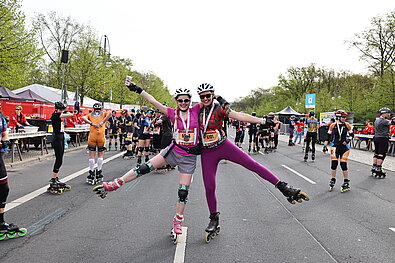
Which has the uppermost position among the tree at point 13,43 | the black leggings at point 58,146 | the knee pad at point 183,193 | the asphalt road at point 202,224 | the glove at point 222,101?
the tree at point 13,43

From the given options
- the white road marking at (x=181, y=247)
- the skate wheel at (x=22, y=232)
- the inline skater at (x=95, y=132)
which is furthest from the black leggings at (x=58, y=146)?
the white road marking at (x=181, y=247)

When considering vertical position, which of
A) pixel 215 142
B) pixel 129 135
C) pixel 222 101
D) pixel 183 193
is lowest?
pixel 183 193

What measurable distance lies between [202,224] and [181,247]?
38.7 inches

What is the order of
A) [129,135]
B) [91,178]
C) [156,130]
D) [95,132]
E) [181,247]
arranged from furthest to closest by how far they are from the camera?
1. [129,135]
2. [156,130]
3. [91,178]
4. [95,132]
5. [181,247]

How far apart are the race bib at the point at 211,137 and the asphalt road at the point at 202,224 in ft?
4.59

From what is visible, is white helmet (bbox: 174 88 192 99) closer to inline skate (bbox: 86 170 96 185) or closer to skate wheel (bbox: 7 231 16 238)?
skate wheel (bbox: 7 231 16 238)

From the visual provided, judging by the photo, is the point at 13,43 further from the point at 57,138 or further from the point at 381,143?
the point at 381,143

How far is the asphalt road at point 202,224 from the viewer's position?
3.96 metres

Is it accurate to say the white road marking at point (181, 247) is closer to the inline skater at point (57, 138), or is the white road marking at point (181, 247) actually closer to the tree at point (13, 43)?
the inline skater at point (57, 138)

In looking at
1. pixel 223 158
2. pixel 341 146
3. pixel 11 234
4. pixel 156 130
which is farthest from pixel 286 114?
pixel 11 234

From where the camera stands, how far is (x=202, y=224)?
201 inches

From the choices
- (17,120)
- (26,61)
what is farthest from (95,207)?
(26,61)

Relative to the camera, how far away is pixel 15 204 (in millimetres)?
6145

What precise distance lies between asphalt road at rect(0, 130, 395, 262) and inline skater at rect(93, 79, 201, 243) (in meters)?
0.66
